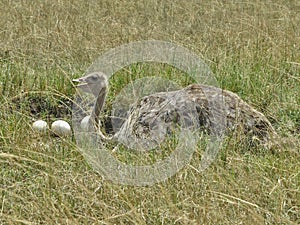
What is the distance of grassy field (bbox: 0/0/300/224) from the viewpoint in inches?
147

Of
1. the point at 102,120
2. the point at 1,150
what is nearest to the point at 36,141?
the point at 1,150

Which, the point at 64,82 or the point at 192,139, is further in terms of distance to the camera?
the point at 64,82

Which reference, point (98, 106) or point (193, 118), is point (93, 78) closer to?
point (98, 106)

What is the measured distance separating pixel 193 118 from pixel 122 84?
1493mm

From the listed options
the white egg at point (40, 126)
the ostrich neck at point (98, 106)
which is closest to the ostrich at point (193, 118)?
the ostrich neck at point (98, 106)

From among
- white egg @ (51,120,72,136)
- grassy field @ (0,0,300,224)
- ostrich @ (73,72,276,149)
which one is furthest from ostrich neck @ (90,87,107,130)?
grassy field @ (0,0,300,224)

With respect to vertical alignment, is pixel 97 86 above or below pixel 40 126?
above

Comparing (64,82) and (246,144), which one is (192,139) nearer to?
(246,144)

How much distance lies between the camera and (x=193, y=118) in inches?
195

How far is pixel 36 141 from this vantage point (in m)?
4.68

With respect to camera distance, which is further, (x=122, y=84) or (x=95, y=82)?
(x=122, y=84)

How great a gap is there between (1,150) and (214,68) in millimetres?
2621

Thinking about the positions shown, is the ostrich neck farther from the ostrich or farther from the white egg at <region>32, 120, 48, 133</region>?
the white egg at <region>32, 120, 48, 133</region>

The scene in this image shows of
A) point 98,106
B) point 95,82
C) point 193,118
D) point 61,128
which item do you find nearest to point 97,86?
point 95,82
